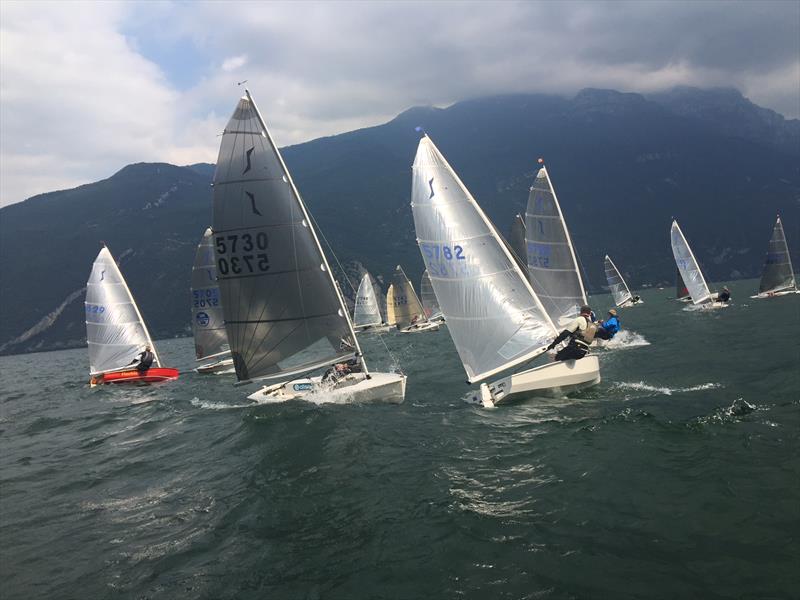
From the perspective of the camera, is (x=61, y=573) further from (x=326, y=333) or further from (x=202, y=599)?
(x=326, y=333)

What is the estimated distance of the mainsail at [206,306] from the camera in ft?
107

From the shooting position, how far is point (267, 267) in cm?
1811

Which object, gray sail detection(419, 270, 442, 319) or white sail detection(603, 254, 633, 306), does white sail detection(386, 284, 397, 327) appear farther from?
white sail detection(603, 254, 633, 306)

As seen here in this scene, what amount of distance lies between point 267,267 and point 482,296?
774 cm

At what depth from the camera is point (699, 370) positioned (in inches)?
709

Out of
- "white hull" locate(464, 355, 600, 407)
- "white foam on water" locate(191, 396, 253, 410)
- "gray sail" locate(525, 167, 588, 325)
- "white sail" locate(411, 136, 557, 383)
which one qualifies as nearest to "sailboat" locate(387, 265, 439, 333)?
"gray sail" locate(525, 167, 588, 325)

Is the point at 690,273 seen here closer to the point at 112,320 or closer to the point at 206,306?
the point at 206,306

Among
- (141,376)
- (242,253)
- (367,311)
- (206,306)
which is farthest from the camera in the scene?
(367,311)

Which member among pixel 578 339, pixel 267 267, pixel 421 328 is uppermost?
pixel 267 267

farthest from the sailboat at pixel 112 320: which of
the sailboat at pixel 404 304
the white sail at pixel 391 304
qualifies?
the white sail at pixel 391 304

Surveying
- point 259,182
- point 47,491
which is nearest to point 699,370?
point 259,182

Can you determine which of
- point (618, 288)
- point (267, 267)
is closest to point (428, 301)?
point (618, 288)

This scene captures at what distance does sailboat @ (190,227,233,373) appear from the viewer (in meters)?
32.4

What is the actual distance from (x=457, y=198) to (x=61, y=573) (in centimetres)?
1386
